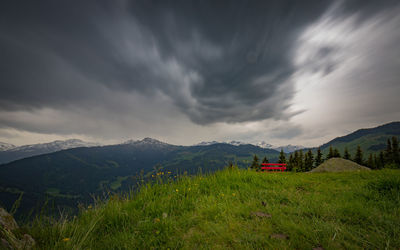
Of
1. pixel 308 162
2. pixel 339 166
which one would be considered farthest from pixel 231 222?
pixel 308 162

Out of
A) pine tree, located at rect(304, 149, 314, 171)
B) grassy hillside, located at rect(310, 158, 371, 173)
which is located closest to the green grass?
grassy hillside, located at rect(310, 158, 371, 173)

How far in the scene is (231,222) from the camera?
11.9ft

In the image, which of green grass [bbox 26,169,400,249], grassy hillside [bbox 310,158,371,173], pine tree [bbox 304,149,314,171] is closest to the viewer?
green grass [bbox 26,169,400,249]

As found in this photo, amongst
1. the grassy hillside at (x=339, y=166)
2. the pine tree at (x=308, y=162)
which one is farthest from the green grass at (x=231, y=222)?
the pine tree at (x=308, y=162)

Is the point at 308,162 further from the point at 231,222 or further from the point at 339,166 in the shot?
the point at 231,222

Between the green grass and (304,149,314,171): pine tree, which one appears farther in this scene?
(304,149,314,171): pine tree

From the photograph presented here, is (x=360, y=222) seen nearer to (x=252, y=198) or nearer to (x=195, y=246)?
(x=252, y=198)

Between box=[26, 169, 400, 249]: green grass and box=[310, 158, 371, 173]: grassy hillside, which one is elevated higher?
box=[310, 158, 371, 173]: grassy hillside

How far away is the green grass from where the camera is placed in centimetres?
293

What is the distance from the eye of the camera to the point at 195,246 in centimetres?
304

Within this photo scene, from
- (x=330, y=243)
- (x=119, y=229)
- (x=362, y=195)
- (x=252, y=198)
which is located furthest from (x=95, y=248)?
(x=362, y=195)

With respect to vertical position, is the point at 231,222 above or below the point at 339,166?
below

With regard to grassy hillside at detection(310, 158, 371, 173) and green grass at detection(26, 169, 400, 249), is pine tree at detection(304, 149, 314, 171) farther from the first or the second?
green grass at detection(26, 169, 400, 249)

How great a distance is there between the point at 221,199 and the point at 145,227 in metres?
2.35
